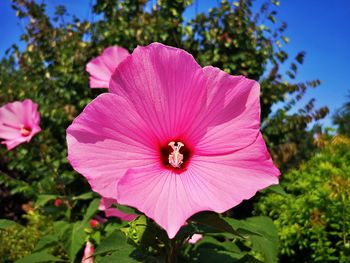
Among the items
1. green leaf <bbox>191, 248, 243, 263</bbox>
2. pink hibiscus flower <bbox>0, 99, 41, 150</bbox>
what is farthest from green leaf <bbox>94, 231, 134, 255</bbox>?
pink hibiscus flower <bbox>0, 99, 41, 150</bbox>

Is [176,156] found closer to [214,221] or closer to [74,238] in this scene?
[214,221]

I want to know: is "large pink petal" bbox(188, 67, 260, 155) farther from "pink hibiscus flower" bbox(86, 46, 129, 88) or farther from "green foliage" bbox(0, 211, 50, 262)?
"green foliage" bbox(0, 211, 50, 262)

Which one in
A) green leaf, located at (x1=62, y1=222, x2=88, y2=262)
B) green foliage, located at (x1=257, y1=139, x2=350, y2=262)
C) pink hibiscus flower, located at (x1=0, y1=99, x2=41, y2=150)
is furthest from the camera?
pink hibiscus flower, located at (x1=0, y1=99, x2=41, y2=150)

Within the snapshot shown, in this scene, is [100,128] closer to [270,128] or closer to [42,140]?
[42,140]

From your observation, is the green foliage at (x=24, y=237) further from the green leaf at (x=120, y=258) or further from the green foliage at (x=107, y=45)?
the green leaf at (x=120, y=258)

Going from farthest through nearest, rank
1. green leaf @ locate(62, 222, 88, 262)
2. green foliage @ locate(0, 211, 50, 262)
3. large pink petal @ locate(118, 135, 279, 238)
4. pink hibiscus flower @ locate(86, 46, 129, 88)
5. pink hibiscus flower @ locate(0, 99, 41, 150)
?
green foliage @ locate(0, 211, 50, 262) → pink hibiscus flower @ locate(0, 99, 41, 150) → green leaf @ locate(62, 222, 88, 262) → pink hibiscus flower @ locate(86, 46, 129, 88) → large pink petal @ locate(118, 135, 279, 238)

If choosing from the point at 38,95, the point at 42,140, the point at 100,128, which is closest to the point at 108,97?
the point at 100,128

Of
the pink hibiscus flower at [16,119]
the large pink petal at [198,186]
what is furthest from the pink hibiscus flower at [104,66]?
the pink hibiscus flower at [16,119]

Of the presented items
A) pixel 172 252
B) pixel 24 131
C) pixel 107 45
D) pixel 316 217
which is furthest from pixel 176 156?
pixel 107 45
